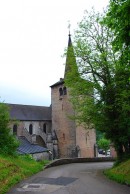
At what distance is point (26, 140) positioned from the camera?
A: 148ft

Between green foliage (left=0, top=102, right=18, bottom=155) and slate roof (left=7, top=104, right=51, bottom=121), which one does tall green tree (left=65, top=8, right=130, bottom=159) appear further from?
slate roof (left=7, top=104, right=51, bottom=121)

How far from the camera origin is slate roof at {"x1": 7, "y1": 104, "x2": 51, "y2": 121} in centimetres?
4741

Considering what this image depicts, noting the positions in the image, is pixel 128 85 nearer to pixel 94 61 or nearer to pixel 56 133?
pixel 94 61

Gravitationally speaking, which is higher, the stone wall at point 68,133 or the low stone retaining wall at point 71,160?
the stone wall at point 68,133

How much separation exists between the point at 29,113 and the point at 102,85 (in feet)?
103

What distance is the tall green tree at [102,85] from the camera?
19031 millimetres

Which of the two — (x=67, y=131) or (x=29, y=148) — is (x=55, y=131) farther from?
(x=29, y=148)

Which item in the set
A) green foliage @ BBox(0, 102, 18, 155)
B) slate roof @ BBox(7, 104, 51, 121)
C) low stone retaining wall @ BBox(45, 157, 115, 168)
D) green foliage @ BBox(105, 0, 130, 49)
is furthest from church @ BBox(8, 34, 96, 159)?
green foliage @ BBox(105, 0, 130, 49)

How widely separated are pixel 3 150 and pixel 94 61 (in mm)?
10618

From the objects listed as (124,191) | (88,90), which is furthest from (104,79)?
(124,191)

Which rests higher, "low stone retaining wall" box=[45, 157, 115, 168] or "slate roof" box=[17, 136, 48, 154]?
"slate roof" box=[17, 136, 48, 154]

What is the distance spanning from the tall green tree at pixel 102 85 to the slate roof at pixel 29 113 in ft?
86.4

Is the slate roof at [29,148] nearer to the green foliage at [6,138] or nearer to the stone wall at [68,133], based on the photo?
the stone wall at [68,133]

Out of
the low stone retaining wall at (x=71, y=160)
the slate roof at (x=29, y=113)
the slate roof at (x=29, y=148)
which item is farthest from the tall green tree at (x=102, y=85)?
the slate roof at (x=29, y=113)
